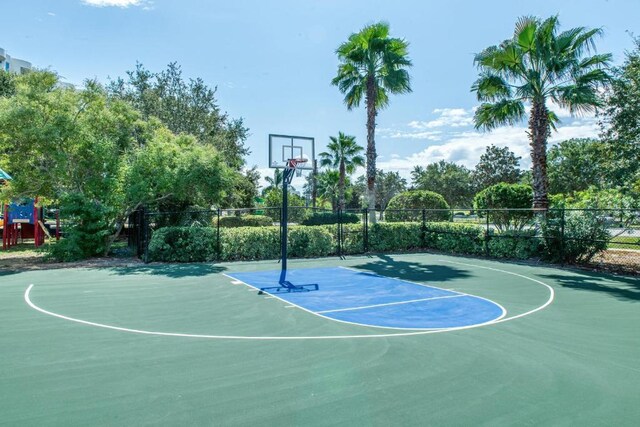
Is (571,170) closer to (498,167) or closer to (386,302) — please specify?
(498,167)

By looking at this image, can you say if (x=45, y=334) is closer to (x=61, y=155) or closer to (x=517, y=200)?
(x=61, y=155)

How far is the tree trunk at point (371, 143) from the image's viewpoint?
1856cm

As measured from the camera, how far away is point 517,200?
2427 centimetres

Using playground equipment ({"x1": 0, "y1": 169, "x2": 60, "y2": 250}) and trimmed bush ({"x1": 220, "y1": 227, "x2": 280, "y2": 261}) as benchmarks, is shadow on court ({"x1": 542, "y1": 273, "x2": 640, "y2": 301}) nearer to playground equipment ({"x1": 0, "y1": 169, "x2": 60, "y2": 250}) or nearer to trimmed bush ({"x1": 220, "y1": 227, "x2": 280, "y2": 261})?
trimmed bush ({"x1": 220, "y1": 227, "x2": 280, "y2": 261})

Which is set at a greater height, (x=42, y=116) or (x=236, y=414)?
(x=42, y=116)

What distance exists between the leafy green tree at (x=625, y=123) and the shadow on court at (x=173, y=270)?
12.6 metres

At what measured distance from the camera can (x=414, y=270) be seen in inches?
500

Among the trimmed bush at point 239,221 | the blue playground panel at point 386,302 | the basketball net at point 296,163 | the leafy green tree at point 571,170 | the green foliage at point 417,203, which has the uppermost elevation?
the leafy green tree at point 571,170

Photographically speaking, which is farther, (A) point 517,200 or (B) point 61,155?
(A) point 517,200

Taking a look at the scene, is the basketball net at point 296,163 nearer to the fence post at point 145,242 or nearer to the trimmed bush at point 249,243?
the trimmed bush at point 249,243

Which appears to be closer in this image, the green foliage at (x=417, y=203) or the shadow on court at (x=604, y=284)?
the shadow on court at (x=604, y=284)

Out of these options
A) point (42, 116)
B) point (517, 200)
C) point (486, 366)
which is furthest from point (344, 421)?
point (517, 200)

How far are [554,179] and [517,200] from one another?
2087 cm

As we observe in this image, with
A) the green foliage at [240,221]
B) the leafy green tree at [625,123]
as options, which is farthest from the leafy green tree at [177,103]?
the leafy green tree at [625,123]
